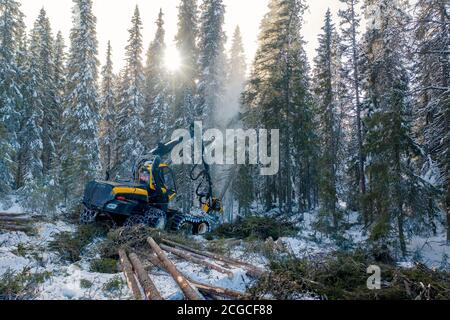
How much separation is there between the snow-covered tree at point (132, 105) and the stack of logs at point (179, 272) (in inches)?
826

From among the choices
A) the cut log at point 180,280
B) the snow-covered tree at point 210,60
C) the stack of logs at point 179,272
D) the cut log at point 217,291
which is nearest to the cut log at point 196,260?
the stack of logs at point 179,272

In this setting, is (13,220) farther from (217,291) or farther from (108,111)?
(108,111)

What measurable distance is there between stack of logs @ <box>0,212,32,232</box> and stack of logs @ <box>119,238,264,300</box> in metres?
4.06

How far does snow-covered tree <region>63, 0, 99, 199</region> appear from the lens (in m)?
26.5

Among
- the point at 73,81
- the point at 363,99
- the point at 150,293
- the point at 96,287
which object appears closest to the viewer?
the point at 150,293

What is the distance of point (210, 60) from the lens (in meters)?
28.5

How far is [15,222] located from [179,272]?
722cm

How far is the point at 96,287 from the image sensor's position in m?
6.07

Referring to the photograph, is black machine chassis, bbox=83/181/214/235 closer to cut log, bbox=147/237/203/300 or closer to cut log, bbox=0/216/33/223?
cut log, bbox=0/216/33/223

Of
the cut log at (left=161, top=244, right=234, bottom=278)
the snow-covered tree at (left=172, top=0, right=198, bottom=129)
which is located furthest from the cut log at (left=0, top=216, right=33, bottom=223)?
the snow-covered tree at (left=172, top=0, right=198, bottom=129)

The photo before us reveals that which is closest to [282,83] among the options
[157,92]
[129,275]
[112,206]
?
[157,92]
